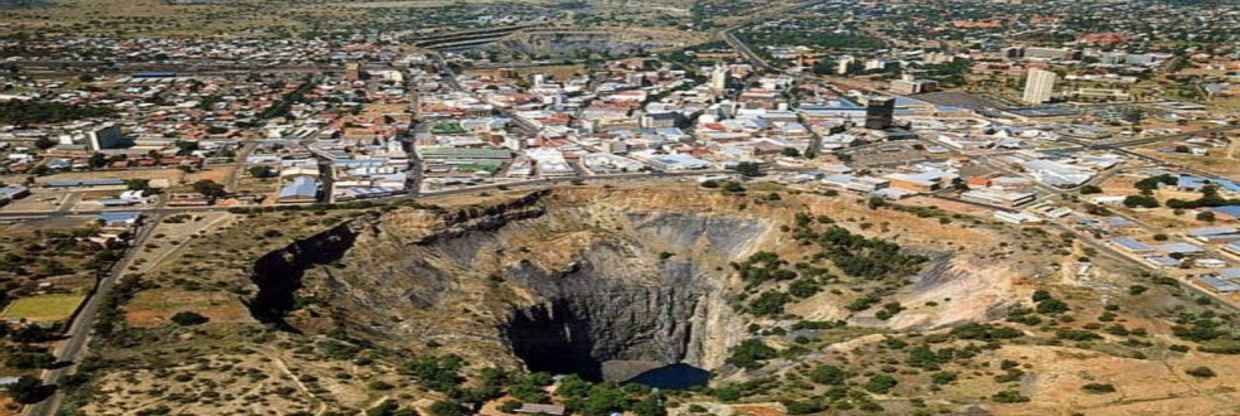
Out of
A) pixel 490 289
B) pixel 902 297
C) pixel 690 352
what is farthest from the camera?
pixel 690 352

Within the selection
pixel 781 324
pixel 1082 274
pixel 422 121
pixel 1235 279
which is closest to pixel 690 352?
pixel 781 324

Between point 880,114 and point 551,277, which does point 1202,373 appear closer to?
point 551,277

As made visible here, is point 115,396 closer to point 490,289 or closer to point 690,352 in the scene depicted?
point 490,289

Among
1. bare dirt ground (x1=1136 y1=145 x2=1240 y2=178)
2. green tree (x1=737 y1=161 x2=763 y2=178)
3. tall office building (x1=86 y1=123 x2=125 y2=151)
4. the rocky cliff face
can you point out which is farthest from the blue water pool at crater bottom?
tall office building (x1=86 y1=123 x2=125 y2=151)

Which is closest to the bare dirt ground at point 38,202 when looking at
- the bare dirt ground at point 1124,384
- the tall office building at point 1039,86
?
the bare dirt ground at point 1124,384

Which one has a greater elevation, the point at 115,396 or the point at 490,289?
the point at 115,396
